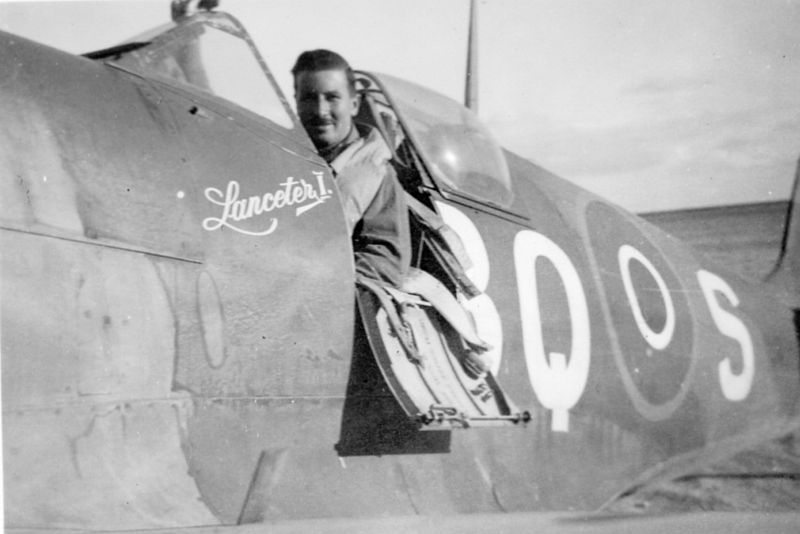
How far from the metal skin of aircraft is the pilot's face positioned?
0.24 meters

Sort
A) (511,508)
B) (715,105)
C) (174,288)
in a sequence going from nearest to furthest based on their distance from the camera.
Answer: (174,288)
(511,508)
(715,105)

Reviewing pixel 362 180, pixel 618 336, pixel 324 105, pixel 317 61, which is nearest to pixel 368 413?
pixel 362 180

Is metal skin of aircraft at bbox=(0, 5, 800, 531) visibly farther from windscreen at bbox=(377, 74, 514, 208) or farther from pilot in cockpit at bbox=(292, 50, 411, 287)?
pilot in cockpit at bbox=(292, 50, 411, 287)

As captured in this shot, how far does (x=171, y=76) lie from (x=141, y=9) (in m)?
0.52

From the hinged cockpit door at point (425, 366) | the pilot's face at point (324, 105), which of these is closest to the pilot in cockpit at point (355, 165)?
the pilot's face at point (324, 105)

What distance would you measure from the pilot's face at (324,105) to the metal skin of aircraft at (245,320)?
24 centimetres

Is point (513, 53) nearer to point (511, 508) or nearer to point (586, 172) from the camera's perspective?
point (586, 172)

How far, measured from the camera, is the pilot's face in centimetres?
341

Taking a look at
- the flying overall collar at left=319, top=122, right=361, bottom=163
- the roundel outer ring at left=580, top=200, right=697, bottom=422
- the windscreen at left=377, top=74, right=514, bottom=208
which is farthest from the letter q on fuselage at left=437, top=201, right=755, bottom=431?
the flying overall collar at left=319, top=122, right=361, bottom=163

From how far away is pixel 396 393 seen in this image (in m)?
2.90

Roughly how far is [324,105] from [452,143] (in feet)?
2.40

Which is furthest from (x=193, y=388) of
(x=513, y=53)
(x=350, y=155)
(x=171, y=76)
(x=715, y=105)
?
(x=715, y=105)

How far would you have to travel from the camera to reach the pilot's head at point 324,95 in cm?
339

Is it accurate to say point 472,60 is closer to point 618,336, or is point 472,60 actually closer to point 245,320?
point 618,336
